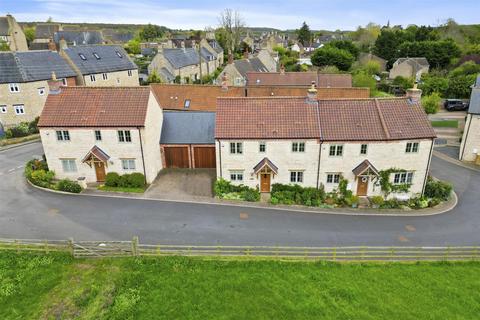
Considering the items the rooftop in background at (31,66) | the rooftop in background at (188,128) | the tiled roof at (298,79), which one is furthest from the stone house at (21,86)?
the tiled roof at (298,79)

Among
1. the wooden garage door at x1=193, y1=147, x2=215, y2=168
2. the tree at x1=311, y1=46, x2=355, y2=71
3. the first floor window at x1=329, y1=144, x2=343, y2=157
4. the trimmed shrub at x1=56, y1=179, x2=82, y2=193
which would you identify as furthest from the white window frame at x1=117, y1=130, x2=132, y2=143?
the tree at x1=311, y1=46, x2=355, y2=71

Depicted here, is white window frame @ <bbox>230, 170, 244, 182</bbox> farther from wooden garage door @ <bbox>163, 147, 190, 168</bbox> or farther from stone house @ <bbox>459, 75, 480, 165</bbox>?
stone house @ <bbox>459, 75, 480, 165</bbox>

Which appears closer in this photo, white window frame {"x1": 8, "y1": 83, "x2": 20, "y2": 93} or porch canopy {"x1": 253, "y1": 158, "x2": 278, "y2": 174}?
porch canopy {"x1": 253, "y1": 158, "x2": 278, "y2": 174}

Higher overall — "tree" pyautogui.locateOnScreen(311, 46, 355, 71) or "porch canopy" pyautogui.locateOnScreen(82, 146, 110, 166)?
"tree" pyautogui.locateOnScreen(311, 46, 355, 71)

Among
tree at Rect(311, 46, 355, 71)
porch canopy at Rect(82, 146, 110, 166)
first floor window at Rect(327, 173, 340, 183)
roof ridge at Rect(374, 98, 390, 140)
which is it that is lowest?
first floor window at Rect(327, 173, 340, 183)

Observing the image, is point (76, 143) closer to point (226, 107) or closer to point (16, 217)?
point (16, 217)

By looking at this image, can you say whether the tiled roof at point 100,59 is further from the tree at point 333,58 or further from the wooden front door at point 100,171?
the tree at point 333,58

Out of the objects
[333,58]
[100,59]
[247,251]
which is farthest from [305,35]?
[247,251]

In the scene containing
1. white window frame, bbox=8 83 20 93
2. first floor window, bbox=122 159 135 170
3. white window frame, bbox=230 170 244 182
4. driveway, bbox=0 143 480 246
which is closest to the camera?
driveway, bbox=0 143 480 246
